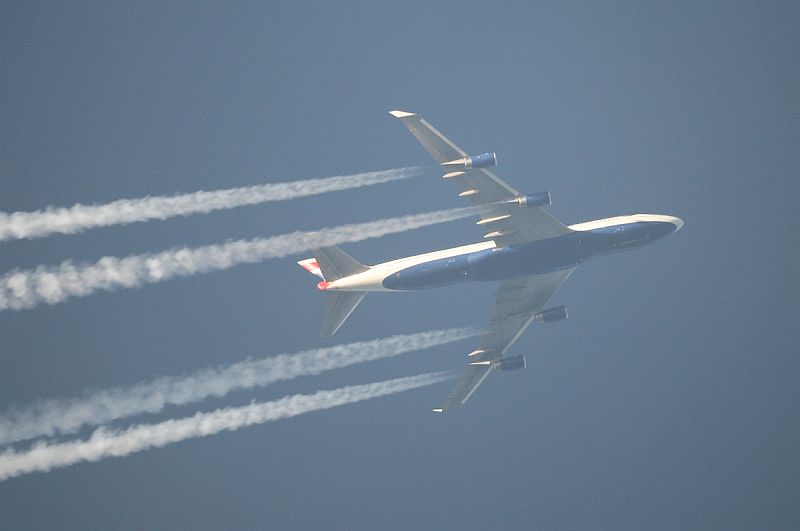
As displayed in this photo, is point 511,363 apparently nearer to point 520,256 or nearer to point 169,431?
point 520,256

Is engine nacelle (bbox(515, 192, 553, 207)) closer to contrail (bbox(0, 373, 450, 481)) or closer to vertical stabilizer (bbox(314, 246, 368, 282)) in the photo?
vertical stabilizer (bbox(314, 246, 368, 282))

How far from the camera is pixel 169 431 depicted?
6006 cm

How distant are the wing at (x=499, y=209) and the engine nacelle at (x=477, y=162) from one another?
0.79ft

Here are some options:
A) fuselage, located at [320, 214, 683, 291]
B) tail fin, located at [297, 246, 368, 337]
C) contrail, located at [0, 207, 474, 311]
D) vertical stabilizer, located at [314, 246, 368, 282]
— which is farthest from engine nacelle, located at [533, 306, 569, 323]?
vertical stabilizer, located at [314, 246, 368, 282]

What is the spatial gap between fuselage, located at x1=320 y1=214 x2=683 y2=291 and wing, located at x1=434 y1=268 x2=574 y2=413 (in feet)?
15.0

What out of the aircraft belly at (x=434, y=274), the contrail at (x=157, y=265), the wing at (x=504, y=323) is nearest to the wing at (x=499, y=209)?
the contrail at (x=157, y=265)

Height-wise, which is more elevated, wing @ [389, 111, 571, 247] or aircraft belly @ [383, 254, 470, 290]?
wing @ [389, 111, 571, 247]

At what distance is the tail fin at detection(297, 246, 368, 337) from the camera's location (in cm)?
5762

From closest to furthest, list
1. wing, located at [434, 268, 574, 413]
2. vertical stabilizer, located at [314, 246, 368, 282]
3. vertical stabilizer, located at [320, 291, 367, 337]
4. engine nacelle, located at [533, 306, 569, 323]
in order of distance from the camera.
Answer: vertical stabilizer, located at [320, 291, 367, 337]
vertical stabilizer, located at [314, 246, 368, 282]
engine nacelle, located at [533, 306, 569, 323]
wing, located at [434, 268, 574, 413]

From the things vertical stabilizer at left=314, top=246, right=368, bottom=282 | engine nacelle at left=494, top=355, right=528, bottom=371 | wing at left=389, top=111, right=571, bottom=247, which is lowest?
engine nacelle at left=494, top=355, right=528, bottom=371

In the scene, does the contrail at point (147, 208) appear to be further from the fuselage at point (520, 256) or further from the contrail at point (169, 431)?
the contrail at point (169, 431)

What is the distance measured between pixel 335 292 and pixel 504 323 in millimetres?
11947

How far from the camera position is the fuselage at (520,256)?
56.2 metres

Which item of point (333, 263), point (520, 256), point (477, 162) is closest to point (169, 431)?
point (333, 263)
